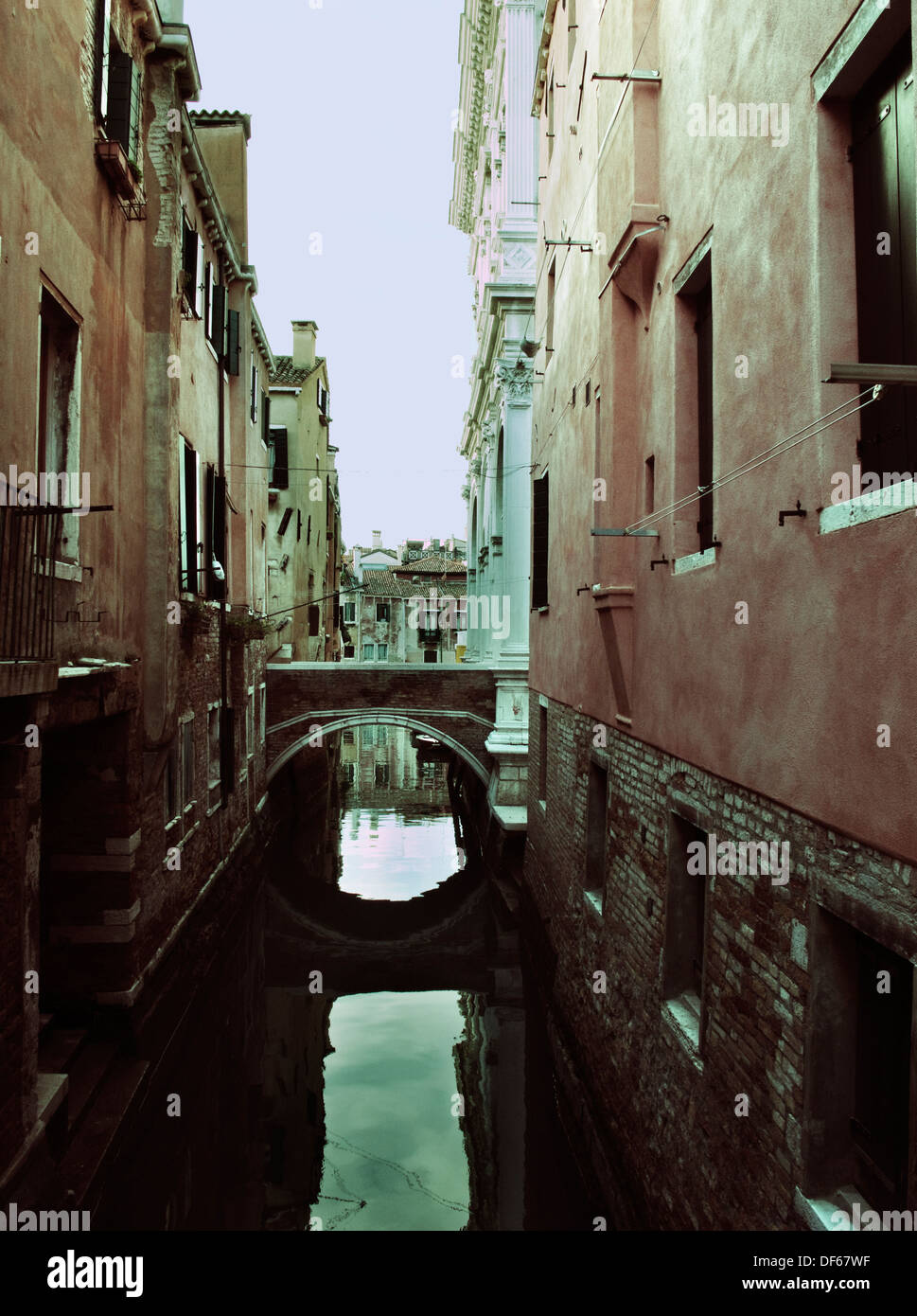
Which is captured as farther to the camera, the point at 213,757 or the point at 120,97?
the point at 213,757

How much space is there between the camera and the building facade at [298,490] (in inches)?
983

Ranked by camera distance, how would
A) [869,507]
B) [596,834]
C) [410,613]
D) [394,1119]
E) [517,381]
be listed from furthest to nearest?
[410,613] < [517,381] < [394,1119] < [596,834] < [869,507]

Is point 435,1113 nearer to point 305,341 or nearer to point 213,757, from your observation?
point 213,757

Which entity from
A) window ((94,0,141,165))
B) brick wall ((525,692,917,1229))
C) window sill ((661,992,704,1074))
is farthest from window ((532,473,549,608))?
window sill ((661,992,704,1074))

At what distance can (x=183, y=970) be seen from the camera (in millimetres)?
10422

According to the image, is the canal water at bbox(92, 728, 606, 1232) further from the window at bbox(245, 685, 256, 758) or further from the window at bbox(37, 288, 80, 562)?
the window at bbox(37, 288, 80, 562)

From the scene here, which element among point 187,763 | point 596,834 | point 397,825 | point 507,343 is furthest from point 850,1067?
point 397,825

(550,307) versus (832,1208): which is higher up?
(550,307)

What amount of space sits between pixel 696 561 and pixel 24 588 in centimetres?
343

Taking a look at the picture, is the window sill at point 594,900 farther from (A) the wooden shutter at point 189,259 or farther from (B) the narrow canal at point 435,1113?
(A) the wooden shutter at point 189,259

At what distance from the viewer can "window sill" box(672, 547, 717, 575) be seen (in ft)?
16.4

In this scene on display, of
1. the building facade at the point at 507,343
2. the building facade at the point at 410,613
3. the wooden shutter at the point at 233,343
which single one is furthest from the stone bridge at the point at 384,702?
the building facade at the point at 410,613

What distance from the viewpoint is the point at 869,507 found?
10.5ft

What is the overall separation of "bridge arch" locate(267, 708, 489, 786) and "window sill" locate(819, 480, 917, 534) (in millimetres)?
15308
